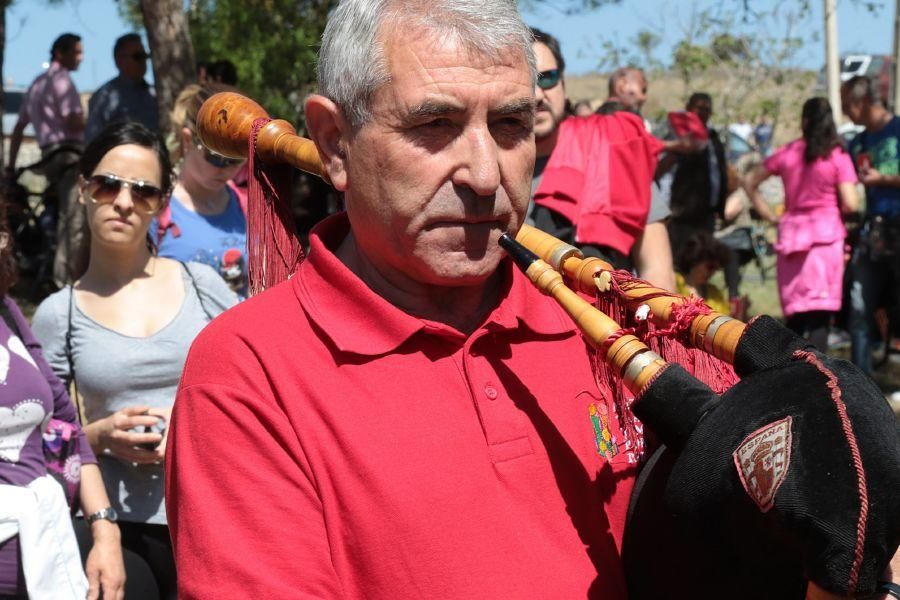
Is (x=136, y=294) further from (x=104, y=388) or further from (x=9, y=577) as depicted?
(x=9, y=577)

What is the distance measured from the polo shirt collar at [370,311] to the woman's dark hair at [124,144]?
181 centimetres

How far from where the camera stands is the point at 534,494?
1696mm

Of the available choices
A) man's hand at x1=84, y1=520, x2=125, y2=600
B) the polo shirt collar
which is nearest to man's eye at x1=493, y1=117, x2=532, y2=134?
the polo shirt collar

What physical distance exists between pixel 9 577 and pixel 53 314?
0.86 m

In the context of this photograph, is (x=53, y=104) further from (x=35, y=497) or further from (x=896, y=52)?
(x=35, y=497)

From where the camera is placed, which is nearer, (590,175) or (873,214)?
(590,175)

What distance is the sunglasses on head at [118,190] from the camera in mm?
3465

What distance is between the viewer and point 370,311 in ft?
5.79

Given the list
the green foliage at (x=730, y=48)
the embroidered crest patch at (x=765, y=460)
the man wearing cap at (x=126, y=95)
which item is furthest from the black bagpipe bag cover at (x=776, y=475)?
the green foliage at (x=730, y=48)

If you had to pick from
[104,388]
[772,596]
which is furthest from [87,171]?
[772,596]

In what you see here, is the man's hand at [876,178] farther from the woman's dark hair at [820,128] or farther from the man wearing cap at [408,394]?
the man wearing cap at [408,394]

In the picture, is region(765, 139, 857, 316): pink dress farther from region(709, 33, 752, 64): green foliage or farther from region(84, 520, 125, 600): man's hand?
region(709, 33, 752, 64): green foliage

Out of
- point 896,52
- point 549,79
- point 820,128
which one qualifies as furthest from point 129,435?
point 896,52

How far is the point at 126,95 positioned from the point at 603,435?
27.1 ft
